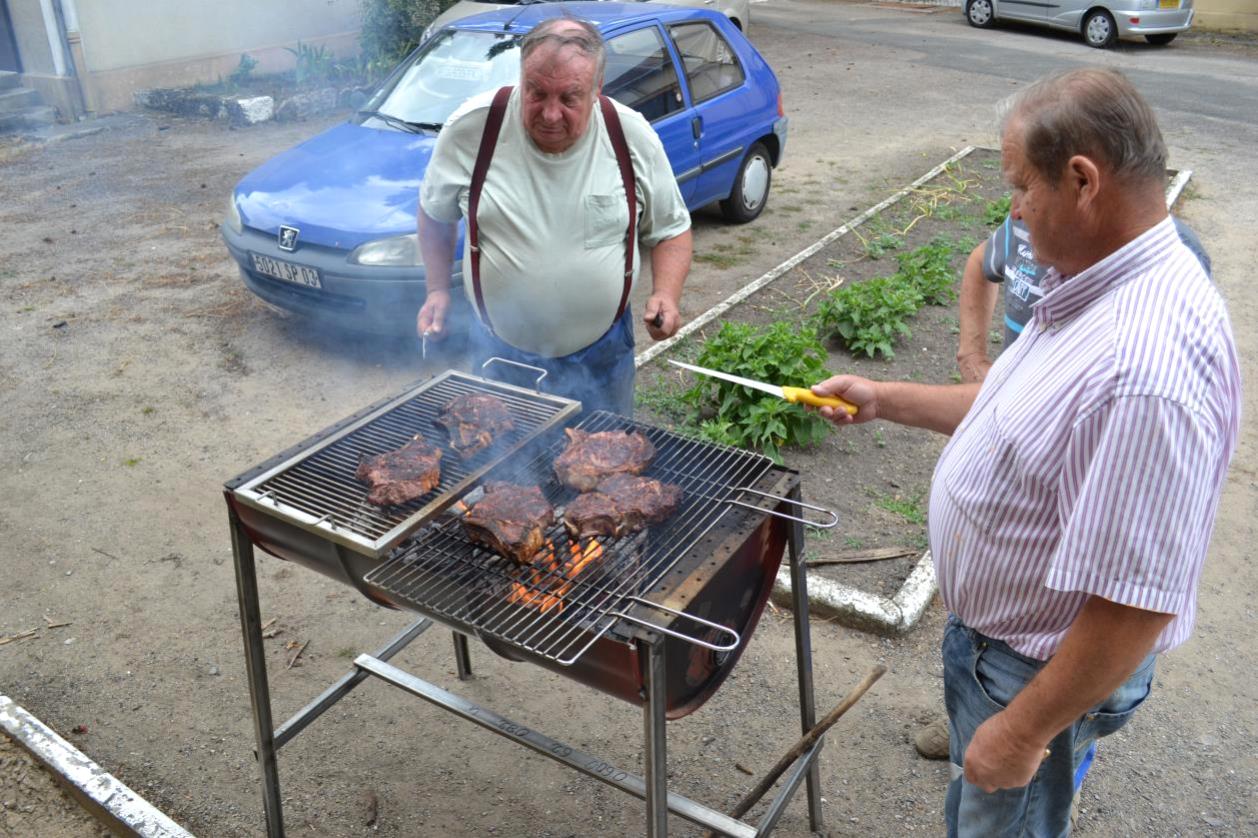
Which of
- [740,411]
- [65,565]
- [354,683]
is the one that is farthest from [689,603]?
[65,565]

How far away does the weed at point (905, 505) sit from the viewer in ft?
15.3

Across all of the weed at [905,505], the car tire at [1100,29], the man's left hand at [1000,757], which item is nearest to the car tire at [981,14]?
the car tire at [1100,29]

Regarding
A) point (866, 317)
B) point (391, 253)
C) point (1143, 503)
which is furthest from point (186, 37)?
point (1143, 503)

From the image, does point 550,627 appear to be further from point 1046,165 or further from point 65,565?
point 65,565

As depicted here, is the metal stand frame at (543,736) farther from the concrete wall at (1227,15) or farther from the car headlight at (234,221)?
the concrete wall at (1227,15)

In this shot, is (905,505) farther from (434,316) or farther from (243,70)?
(243,70)

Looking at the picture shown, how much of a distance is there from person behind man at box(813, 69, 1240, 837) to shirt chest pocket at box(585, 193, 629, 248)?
176 cm

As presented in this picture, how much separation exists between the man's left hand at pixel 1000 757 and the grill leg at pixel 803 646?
0.79 m

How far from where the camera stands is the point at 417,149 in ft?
21.2

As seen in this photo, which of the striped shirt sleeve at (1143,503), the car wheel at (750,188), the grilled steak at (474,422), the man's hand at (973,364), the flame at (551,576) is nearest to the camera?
the striped shirt sleeve at (1143,503)

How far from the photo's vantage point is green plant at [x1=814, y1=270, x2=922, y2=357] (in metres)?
6.21

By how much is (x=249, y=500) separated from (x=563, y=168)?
1578 millimetres

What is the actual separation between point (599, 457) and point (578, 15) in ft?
17.8

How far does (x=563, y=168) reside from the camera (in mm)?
3371
